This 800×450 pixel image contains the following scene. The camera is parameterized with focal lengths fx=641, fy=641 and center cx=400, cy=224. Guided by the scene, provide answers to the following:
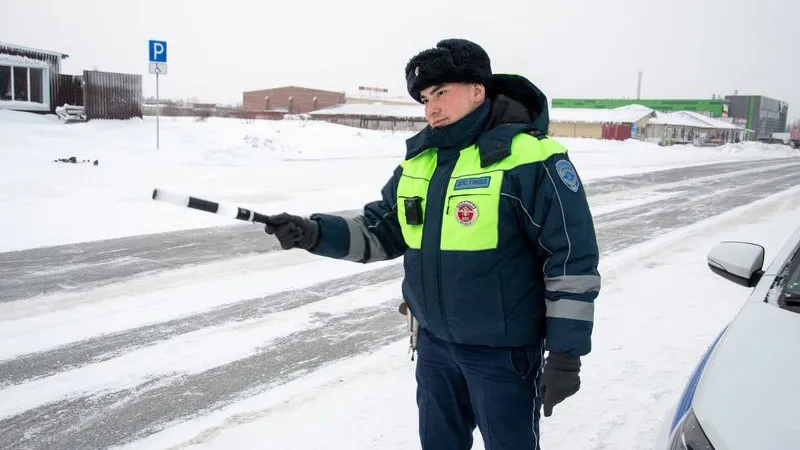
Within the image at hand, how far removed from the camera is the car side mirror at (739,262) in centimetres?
304

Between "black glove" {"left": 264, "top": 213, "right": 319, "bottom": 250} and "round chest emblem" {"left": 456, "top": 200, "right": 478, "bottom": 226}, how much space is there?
0.67 m

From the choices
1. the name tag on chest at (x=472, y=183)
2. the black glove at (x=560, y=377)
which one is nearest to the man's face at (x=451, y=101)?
the name tag on chest at (x=472, y=183)

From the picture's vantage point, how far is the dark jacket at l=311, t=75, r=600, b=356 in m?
2.21

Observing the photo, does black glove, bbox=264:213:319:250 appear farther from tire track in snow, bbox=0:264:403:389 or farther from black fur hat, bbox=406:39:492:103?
tire track in snow, bbox=0:264:403:389

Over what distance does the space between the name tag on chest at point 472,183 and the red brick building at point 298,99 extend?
246 ft

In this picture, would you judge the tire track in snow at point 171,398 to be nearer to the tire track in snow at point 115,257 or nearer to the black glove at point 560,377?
the black glove at point 560,377

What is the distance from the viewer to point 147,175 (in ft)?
44.7

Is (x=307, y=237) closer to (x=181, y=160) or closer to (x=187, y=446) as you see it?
(x=187, y=446)

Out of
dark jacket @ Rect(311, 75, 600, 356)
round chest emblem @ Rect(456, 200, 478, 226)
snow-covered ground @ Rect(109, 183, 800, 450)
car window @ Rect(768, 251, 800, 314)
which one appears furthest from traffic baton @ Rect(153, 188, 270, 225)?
car window @ Rect(768, 251, 800, 314)

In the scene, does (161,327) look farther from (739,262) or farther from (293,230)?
(739,262)

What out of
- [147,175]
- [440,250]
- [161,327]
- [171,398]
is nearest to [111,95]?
[147,175]

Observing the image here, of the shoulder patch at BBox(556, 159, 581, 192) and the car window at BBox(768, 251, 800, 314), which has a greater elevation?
the shoulder patch at BBox(556, 159, 581, 192)

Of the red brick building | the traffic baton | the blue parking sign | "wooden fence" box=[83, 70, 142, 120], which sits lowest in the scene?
the traffic baton

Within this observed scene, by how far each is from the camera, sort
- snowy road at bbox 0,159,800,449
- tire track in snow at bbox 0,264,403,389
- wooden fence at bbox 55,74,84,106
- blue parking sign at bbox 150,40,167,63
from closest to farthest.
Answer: snowy road at bbox 0,159,800,449
tire track in snow at bbox 0,264,403,389
blue parking sign at bbox 150,40,167,63
wooden fence at bbox 55,74,84,106
